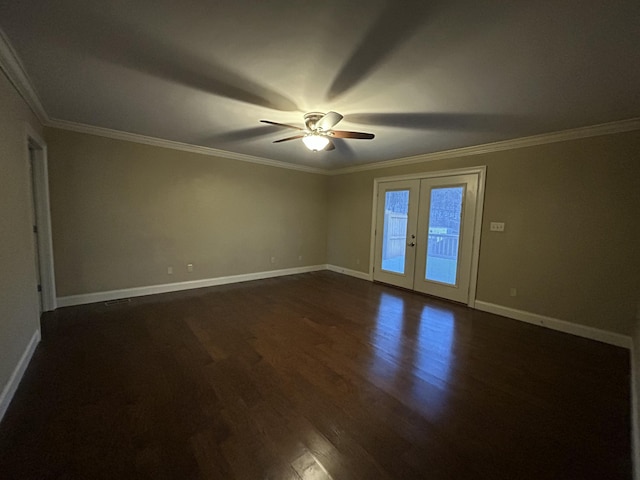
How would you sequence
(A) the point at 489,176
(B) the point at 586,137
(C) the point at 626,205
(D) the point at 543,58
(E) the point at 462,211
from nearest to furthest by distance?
(D) the point at 543,58 < (C) the point at 626,205 < (B) the point at 586,137 < (A) the point at 489,176 < (E) the point at 462,211

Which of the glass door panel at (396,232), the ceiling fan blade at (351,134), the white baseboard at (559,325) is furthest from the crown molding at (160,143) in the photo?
the white baseboard at (559,325)

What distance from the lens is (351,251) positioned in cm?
612

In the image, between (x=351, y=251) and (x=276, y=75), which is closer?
(x=276, y=75)

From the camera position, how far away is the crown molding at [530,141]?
294 cm

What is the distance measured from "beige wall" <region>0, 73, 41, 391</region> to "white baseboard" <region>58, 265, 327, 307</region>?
1164 mm

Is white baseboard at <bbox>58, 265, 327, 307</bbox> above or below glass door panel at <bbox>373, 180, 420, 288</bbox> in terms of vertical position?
below

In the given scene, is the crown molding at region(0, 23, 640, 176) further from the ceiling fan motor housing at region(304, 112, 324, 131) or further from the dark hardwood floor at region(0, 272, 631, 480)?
the dark hardwood floor at region(0, 272, 631, 480)

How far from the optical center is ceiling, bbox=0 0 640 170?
146 centimetres

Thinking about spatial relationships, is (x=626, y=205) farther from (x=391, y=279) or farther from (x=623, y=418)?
(x=391, y=279)

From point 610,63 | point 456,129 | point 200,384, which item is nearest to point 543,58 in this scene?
point 610,63

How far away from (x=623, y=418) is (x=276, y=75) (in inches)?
141

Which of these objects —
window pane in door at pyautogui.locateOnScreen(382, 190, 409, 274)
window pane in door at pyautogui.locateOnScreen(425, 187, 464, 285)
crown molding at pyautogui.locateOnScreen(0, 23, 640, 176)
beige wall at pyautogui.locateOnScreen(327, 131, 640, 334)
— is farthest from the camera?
window pane in door at pyautogui.locateOnScreen(382, 190, 409, 274)

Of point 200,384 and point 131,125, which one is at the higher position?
point 131,125

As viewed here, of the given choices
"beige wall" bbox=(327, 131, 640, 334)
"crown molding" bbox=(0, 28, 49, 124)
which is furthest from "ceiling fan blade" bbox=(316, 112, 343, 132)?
"beige wall" bbox=(327, 131, 640, 334)
